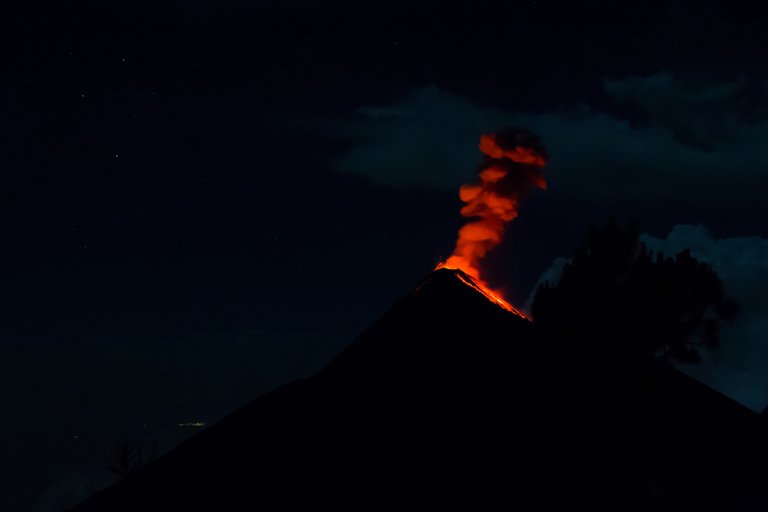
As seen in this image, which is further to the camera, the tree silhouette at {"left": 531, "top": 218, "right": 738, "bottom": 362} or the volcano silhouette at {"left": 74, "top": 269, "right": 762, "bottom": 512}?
the tree silhouette at {"left": 531, "top": 218, "right": 738, "bottom": 362}

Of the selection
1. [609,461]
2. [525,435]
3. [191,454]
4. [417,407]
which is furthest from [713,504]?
[191,454]

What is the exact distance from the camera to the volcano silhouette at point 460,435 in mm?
11445

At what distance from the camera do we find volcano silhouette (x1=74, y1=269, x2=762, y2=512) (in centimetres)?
1145

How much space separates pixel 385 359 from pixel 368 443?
88.9 inches

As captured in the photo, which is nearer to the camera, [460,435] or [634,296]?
[460,435]

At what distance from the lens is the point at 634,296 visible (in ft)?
111

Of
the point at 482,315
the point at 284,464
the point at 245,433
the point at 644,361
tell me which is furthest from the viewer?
the point at 644,361

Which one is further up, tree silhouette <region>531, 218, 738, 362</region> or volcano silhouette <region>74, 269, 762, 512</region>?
tree silhouette <region>531, 218, 738, 362</region>

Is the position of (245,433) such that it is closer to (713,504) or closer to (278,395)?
(278,395)

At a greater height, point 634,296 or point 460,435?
point 634,296

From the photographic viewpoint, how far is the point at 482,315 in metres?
15.1

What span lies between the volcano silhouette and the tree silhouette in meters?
17.8

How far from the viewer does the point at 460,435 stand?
40.3 ft

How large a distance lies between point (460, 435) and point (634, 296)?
77.9 feet
